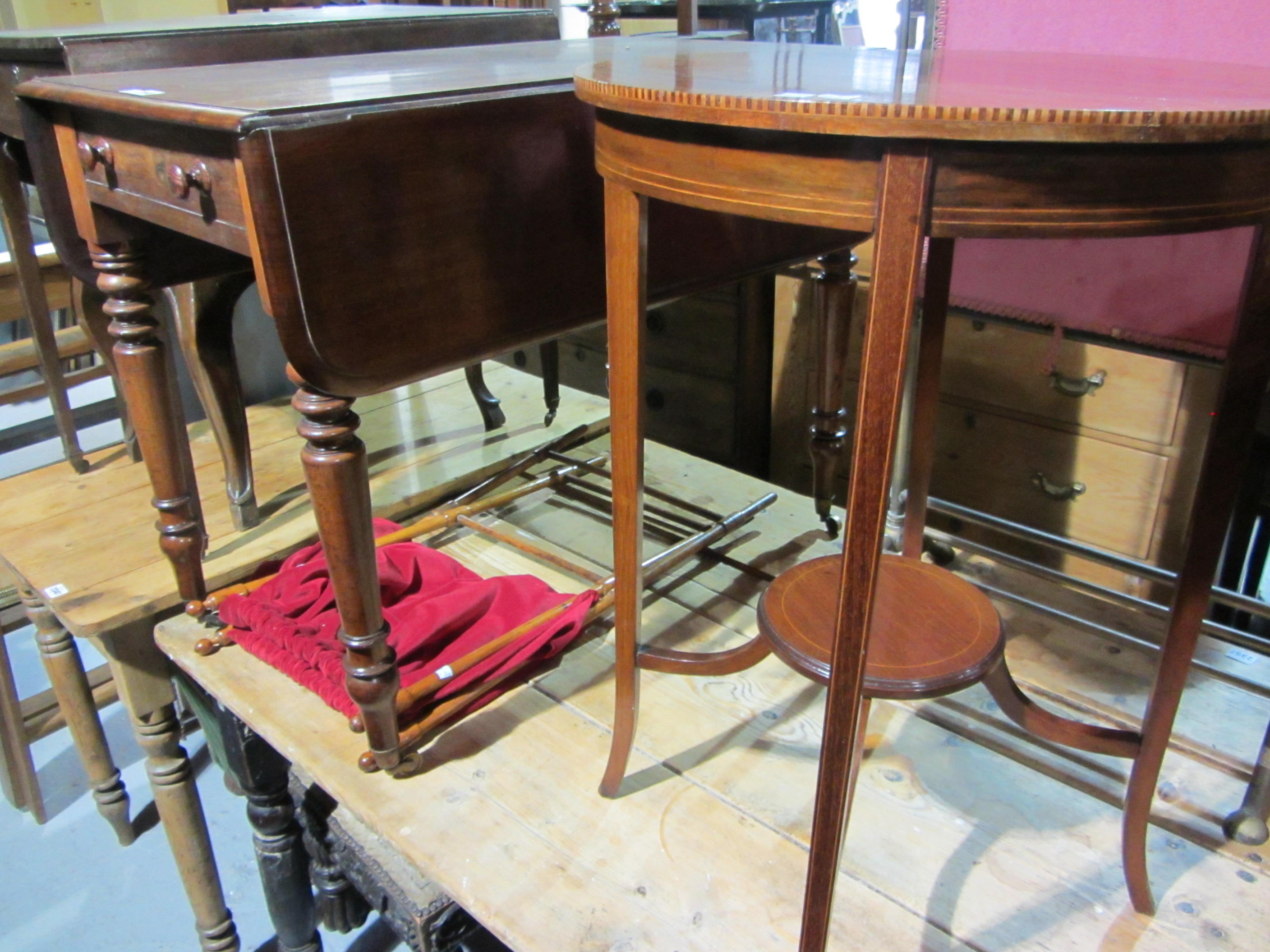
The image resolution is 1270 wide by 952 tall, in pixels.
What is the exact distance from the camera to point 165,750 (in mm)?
1438

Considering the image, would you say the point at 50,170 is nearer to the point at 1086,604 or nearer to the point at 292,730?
the point at 292,730

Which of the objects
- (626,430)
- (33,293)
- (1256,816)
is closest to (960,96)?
(626,430)

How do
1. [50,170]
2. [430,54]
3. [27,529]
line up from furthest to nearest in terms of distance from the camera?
1. [27,529]
2. [430,54]
3. [50,170]

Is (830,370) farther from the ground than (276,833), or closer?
farther from the ground

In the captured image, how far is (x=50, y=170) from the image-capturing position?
50.7 inches

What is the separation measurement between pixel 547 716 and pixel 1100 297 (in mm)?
1082

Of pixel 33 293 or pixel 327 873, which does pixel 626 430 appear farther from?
pixel 33 293

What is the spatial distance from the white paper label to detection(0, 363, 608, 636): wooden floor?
1199mm

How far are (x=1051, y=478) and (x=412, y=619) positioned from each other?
1.18 m

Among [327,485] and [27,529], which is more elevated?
[327,485]

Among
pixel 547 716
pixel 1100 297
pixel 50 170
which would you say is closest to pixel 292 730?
pixel 547 716

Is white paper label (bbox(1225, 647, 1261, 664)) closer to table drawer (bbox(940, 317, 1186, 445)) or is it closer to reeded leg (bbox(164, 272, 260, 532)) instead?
table drawer (bbox(940, 317, 1186, 445))

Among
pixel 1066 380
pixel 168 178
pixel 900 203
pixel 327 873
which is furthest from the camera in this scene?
pixel 1066 380

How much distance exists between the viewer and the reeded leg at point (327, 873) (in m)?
1.38
